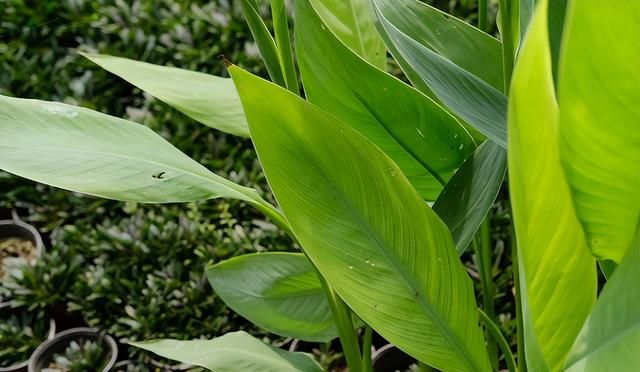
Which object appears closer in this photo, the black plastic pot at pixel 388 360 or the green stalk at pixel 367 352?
the green stalk at pixel 367 352

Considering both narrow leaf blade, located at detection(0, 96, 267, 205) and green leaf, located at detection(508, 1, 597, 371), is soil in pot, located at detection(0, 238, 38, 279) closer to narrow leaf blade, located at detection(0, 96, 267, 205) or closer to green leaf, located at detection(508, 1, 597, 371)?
narrow leaf blade, located at detection(0, 96, 267, 205)

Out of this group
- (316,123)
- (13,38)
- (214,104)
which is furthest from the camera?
(13,38)

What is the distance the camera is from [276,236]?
122 centimetres

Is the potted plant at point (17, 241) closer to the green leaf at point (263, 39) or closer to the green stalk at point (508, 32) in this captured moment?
the green leaf at point (263, 39)

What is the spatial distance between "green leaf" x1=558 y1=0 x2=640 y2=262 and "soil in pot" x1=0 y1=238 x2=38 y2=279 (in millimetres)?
1117

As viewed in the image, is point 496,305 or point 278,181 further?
point 496,305

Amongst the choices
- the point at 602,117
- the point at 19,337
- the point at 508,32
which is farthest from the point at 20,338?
the point at 602,117

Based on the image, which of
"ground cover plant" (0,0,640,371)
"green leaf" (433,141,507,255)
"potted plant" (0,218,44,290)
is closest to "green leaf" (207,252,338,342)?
"ground cover plant" (0,0,640,371)

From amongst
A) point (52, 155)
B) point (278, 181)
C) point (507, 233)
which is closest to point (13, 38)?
point (507, 233)

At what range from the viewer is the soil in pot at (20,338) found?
117cm

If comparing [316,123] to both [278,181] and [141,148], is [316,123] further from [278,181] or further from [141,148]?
[141,148]

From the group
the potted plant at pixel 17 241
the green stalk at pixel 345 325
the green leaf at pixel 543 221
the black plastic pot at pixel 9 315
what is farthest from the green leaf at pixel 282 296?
the potted plant at pixel 17 241

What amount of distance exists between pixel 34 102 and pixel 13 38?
44.2 inches

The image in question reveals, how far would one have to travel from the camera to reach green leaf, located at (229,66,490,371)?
0.49 m
